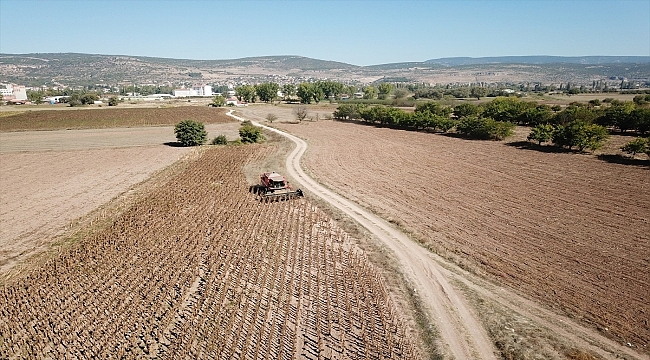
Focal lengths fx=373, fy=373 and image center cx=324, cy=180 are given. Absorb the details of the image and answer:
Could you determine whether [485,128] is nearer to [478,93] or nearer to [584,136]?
[584,136]

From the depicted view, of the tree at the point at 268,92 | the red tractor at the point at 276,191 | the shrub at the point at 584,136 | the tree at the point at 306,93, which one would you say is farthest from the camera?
the tree at the point at 268,92

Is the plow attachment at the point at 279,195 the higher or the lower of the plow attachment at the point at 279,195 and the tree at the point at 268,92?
the lower

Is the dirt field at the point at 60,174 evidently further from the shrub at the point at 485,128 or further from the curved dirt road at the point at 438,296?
the shrub at the point at 485,128

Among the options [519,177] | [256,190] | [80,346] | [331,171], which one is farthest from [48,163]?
[519,177]

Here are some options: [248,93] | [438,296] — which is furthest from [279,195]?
[248,93]

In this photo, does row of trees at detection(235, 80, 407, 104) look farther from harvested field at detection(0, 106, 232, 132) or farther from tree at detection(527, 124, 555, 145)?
tree at detection(527, 124, 555, 145)

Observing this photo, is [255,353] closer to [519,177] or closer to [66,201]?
[66,201]

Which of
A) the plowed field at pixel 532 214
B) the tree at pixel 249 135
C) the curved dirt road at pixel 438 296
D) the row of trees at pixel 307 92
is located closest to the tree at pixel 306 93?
the row of trees at pixel 307 92
